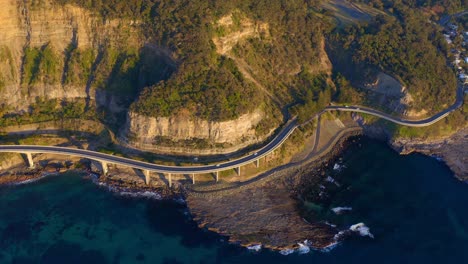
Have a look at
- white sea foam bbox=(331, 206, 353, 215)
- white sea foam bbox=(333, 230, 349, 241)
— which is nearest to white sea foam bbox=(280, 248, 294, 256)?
white sea foam bbox=(333, 230, 349, 241)

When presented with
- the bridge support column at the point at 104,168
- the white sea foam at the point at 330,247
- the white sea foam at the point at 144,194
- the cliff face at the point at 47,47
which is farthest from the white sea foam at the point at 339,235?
the cliff face at the point at 47,47

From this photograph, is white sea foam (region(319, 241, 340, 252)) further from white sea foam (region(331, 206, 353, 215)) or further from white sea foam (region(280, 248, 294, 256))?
white sea foam (region(331, 206, 353, 215))

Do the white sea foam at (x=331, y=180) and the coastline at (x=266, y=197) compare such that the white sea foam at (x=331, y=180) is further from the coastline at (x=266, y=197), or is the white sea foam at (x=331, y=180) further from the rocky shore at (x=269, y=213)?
the coastline at (x=266, y=197)

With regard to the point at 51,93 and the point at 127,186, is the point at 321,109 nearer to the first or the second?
the point at 127,186

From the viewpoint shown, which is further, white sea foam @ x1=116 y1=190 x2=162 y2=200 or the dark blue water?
white sea foam @ x1=116 y1=190 x2=162 y2=200

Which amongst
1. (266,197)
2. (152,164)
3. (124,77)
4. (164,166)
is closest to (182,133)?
(164,166)

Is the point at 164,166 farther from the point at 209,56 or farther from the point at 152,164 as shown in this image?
the point at 209,56
